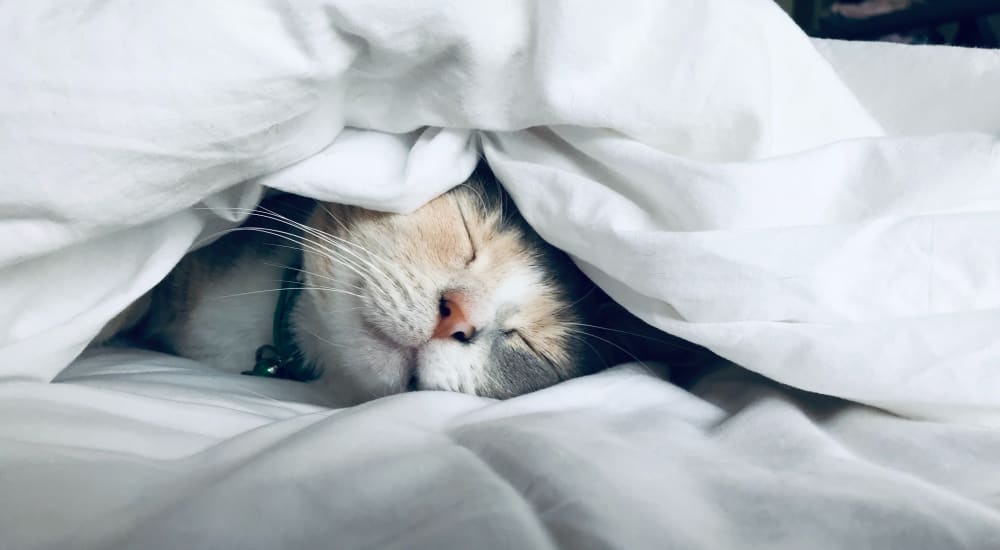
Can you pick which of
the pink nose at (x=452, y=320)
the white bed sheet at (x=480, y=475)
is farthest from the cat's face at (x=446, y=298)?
the white bed sheet at (x=480, y=475)

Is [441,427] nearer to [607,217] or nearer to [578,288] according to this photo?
[607,217]

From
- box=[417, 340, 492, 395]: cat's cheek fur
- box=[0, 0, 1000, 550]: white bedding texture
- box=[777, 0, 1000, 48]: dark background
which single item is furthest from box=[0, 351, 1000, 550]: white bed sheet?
box=[777, 0, 1000, 48]: dark background

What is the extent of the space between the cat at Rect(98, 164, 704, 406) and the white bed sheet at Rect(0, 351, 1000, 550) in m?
0.15

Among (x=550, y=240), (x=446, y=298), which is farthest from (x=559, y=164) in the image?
(x=446, y=298)

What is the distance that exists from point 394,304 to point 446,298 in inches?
2.4

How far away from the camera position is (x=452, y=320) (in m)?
0.83

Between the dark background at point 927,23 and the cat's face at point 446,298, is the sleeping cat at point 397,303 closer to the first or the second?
the cat's face at point 446,298

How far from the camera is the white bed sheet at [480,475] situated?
0.44 metres

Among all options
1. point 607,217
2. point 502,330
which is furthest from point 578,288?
point 607,217

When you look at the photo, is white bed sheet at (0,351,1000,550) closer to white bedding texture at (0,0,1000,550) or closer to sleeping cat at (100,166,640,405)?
white bedding texture at (0,0,1000,550)

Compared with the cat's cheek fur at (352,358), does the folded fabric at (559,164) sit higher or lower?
higher

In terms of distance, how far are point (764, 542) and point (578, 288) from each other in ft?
1.73

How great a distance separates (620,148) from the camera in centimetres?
74

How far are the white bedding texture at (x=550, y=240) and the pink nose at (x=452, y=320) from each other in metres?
0.13
